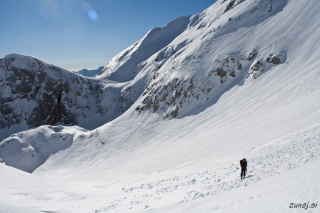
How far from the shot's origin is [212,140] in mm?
25203

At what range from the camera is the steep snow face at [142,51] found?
9588 cm

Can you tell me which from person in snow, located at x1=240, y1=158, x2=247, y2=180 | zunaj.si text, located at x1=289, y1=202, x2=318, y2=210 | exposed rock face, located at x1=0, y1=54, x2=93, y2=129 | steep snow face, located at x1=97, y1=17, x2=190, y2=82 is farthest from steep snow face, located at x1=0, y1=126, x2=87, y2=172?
zunaj.si text, located at x1=289, y1=202, x2=318, y2=210

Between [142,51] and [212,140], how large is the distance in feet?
287

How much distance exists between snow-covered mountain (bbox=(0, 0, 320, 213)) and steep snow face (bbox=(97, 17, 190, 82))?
1663 inches

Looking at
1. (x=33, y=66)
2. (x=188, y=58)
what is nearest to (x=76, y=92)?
(x=33, y=66)

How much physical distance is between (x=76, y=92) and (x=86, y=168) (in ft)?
169

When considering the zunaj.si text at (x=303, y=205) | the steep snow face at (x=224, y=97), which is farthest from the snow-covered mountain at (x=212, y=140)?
the steep snow face at (x=224, y=97)

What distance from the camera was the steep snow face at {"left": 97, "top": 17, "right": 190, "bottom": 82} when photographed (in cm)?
9588

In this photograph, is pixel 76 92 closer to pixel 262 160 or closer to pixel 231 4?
pixel 231 4

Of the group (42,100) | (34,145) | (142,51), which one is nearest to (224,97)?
(34,145)

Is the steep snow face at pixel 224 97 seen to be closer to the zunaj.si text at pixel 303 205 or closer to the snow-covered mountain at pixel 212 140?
the snow-covered mountain at pixel 212 140

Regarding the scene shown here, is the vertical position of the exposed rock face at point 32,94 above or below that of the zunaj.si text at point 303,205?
above

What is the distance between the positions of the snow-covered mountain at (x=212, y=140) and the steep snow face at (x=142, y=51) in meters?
42.3

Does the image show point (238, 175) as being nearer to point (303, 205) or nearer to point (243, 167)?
point (243, 167)
